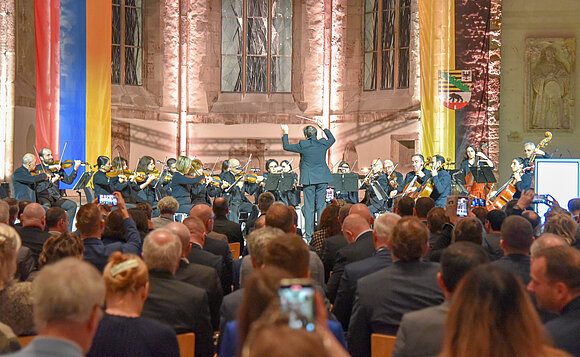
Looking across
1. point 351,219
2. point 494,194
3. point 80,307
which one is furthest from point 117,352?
point 494,194

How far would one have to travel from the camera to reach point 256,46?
18328 millimetres

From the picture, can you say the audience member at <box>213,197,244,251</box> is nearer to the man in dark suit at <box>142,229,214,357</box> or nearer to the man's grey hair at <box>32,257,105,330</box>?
the man in dark suit at <box>142,229,214,357</box>

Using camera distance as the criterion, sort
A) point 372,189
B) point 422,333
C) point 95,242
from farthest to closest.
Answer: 1. point 372,189
2. point 95,242
3. point 422,333

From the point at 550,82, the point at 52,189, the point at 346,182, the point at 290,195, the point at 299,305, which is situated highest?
the point at 550,82

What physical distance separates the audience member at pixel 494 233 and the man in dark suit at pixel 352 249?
900mm

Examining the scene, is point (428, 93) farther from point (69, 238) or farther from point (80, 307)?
point (80, 307)

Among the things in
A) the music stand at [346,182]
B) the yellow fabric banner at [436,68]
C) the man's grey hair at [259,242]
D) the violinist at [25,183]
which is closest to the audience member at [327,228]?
the man's grey hair at [259,242]

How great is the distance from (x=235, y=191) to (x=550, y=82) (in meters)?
6.58

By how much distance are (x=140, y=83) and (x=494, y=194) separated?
333 inches

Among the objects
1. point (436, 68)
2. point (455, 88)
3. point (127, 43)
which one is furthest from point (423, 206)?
point (127, 43)

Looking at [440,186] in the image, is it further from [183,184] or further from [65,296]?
[65,296]

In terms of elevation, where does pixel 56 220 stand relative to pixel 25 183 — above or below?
above

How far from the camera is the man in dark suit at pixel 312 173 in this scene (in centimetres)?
1170

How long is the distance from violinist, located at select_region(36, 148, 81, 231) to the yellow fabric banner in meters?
6.75
